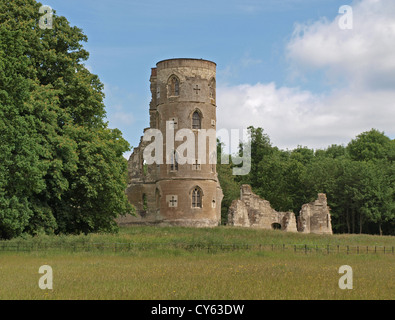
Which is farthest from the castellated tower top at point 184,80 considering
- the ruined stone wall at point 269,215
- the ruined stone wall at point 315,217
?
the ruined stone wall at point 315,217

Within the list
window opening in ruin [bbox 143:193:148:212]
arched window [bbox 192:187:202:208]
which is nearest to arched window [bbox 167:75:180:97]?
arched window [bbox 192:187:202:208]

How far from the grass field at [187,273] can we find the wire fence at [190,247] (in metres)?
0.24

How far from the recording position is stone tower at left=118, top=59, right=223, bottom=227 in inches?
2229

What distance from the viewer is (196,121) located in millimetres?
57375

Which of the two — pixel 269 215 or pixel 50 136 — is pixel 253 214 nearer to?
pixel 269 215

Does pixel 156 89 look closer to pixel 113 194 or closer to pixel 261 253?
pixel 113 194

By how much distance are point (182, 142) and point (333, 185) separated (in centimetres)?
2424

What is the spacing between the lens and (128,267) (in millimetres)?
25906
